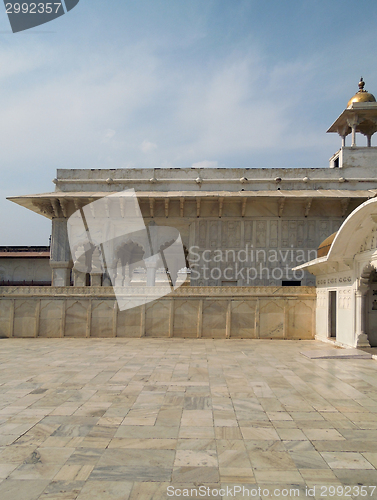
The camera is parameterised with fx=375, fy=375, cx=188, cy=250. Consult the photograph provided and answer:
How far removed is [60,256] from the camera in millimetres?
16094

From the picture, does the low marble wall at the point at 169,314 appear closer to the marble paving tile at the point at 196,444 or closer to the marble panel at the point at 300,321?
the marble panel at the point at 300,321

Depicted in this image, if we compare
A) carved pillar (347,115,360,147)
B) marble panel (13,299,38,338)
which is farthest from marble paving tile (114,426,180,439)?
carved pillar (347,115,360,147)

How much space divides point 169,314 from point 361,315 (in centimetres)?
581

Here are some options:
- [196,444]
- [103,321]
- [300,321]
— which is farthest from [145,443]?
[300,321]

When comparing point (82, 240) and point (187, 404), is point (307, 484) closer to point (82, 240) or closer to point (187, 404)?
point (187, 404)

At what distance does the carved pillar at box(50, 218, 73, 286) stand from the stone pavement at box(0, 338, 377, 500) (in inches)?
334

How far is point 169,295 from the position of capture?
12.4 metres

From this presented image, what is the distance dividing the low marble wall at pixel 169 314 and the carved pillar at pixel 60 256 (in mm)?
3486

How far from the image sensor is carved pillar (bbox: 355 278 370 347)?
945 centimetres

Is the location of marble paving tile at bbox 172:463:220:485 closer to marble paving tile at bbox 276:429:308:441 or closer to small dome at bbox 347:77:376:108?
marble paving tile at bbox 276:429:308:441

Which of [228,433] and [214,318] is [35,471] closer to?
[228,433]

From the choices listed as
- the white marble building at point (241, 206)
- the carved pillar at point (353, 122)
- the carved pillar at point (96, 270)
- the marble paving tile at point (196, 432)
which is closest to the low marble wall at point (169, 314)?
the white marble building at point (241, 206)

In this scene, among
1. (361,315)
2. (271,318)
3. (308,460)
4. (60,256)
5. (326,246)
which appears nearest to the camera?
(308,460)

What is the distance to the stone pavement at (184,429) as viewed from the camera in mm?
3018
